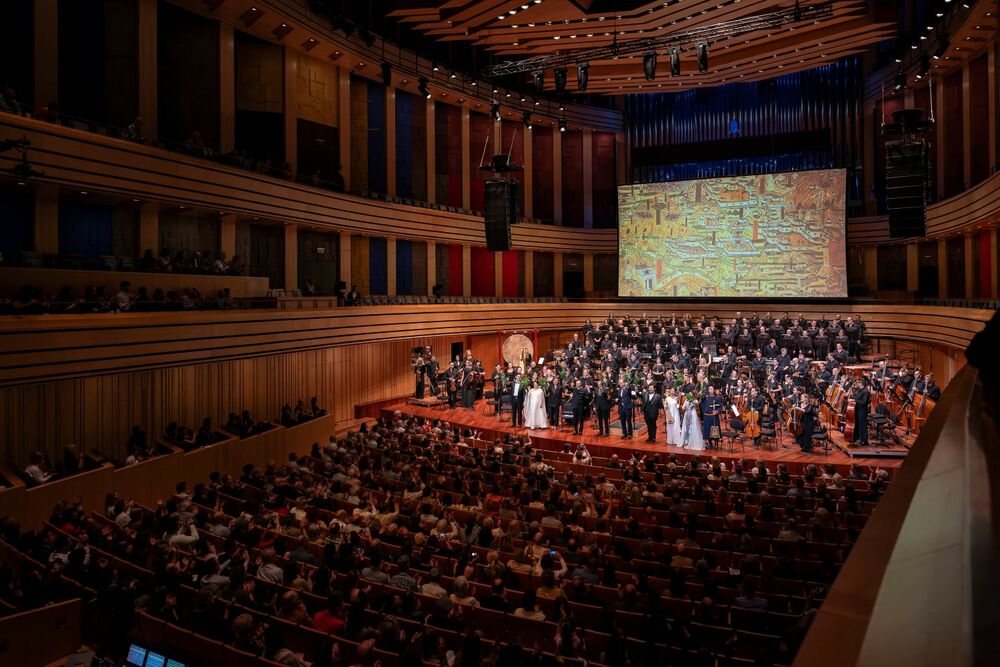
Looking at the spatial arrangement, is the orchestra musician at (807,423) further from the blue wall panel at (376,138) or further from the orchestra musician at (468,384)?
the blue wall panel at (376,138)

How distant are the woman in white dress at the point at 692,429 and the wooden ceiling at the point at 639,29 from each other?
1141cm

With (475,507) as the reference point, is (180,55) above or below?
above

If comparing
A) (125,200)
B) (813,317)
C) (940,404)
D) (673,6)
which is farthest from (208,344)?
(813,317)

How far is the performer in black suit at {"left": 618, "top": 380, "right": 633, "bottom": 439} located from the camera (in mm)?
14180

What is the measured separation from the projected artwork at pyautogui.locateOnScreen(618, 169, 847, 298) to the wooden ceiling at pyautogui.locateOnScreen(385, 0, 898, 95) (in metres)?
4.12

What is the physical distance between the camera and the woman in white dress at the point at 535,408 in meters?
15.4

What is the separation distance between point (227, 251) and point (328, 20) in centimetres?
734

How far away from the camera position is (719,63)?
77.9ft

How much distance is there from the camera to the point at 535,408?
50.5 feet

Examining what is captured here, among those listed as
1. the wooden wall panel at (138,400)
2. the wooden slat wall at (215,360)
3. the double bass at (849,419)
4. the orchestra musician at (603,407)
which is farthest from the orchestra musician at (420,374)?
the double bass at (849,419)

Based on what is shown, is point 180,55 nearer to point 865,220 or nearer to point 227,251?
point 227,251

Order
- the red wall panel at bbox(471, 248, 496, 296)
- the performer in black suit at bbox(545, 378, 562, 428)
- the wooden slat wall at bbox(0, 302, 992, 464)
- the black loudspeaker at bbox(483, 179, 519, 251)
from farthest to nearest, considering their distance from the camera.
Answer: the red wall panel at bbox(471, 248, 496, 296)
the black loudspeaker at bbox(483, 179, 519, 251)
the performer in black suit at bbox(545, 378, 562, 428)
the wooden slat wall at bbox(0, 302, 992, 464)

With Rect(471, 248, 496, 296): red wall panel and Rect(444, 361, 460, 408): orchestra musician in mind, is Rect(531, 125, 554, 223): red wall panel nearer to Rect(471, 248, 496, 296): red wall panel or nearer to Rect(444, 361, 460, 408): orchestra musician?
Rect(471, 248, 496, 296): red wall panel

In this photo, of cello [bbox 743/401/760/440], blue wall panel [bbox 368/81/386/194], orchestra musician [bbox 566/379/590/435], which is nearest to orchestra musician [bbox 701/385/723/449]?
cello [bbox 743/401/760/440]
